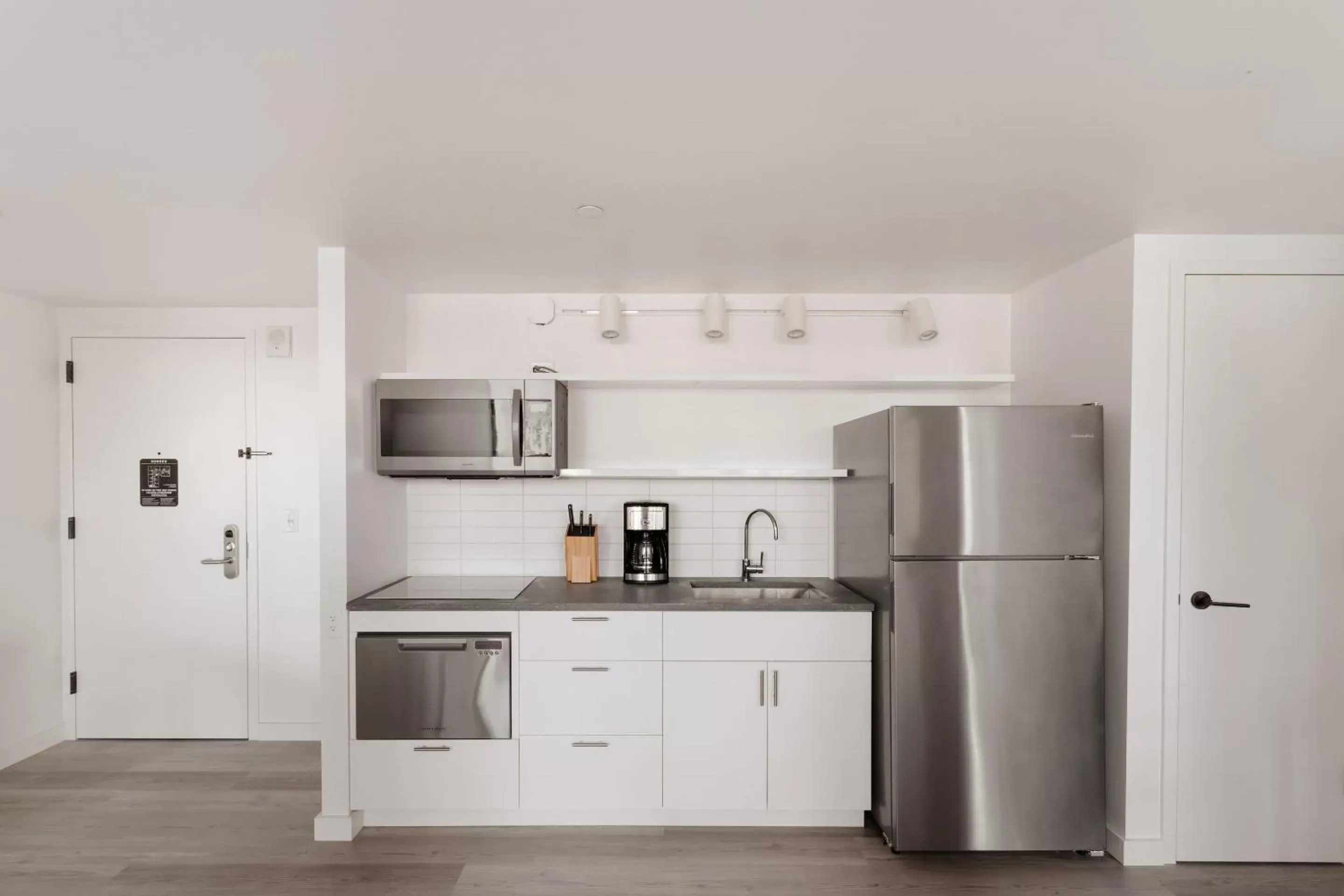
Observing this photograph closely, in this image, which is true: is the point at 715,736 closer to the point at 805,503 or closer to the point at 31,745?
the point at 805,503

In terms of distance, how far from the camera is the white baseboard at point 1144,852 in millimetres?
2443

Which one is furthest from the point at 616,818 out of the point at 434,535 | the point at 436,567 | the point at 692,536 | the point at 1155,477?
the point at 1155,477

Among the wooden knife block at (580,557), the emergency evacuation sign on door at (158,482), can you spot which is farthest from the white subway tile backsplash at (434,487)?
the emergency evacuation sign on door at (158,482)

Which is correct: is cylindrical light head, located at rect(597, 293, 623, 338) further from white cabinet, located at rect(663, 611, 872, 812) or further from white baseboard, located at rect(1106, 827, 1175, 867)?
white baseboard, located at rect(1106, 827, 1175, 867)

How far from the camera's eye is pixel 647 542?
3152 millimetres

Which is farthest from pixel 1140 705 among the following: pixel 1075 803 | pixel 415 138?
pixel 415 138

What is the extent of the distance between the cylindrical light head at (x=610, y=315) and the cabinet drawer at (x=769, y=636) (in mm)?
1328

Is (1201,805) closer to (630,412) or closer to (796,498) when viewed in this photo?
(796,498)

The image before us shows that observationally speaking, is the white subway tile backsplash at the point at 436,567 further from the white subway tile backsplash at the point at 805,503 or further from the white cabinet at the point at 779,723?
the white subway tile backsplash at the point at 805,503

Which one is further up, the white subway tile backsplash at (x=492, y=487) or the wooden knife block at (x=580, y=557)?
the white subway tile backsplash at (x=492, y=487)

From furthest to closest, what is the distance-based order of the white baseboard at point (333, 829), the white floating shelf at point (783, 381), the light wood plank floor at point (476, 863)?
the white floating shelf at point (783, 381)
the white baseboard at point (333, 829)
the light wood plank floor at point (476, 863)

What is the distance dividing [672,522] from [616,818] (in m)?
1.31

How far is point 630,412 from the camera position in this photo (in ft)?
11.1

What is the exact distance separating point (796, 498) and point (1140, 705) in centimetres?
156
